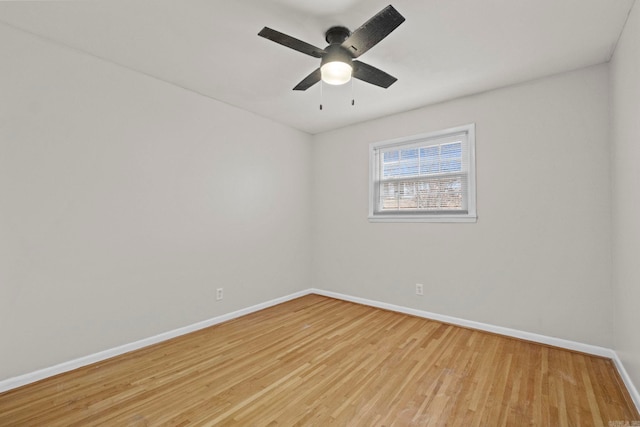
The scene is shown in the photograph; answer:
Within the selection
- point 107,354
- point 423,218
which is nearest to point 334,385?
point 107,354

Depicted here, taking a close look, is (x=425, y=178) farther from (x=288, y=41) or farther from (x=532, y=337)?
(x=288, y=41)

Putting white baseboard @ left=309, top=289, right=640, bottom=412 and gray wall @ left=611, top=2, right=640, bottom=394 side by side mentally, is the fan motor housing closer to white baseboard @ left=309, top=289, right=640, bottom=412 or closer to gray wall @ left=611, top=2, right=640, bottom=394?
gray wall @ left=611, top=2, right=640, bottom=394

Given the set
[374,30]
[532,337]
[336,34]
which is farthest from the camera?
[532,337]

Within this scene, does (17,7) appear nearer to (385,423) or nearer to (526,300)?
(385,423)

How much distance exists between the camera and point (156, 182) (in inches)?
109

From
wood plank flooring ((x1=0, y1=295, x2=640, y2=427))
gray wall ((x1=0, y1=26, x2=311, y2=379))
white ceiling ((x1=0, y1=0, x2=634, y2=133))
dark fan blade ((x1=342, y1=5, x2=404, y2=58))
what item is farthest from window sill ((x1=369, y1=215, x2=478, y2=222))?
dark fan blade ((x1=342, y1=5, x2=404, y2=58))

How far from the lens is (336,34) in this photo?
2059 mm

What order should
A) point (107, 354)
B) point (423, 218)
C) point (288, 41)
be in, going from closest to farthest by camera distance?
point (288, 41) < point (107, 354) < point (423, 218)

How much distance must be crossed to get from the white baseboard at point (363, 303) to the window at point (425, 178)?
1.14 meters

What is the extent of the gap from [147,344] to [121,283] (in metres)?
0.64

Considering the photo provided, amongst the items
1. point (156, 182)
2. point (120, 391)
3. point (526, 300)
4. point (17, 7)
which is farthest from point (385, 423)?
point (17, 7)

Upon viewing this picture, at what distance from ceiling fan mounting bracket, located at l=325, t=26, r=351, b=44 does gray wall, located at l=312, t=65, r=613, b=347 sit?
1784mm

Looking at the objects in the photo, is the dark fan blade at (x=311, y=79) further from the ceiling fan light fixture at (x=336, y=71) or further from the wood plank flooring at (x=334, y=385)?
the wood plank flooring at (x=334, y=385)

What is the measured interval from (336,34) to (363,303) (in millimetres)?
3206
